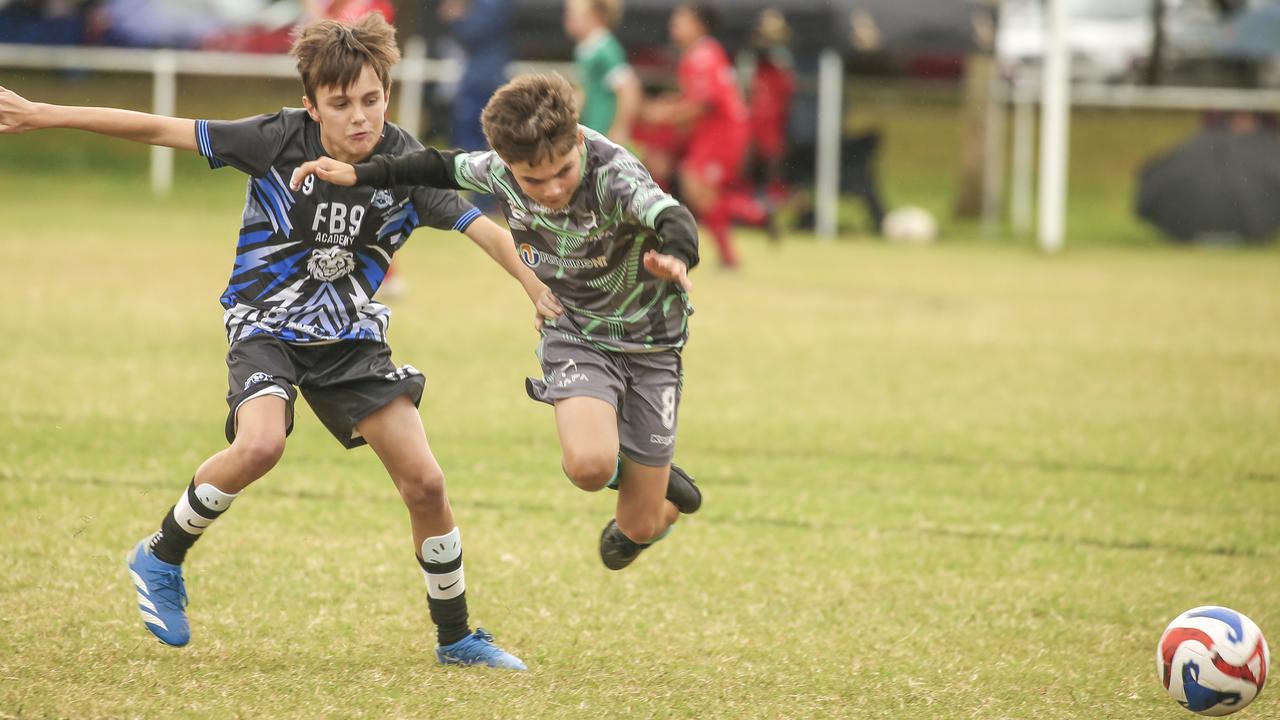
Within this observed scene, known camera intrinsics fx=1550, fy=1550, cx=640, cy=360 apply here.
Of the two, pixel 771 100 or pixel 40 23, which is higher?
pixel 40 23

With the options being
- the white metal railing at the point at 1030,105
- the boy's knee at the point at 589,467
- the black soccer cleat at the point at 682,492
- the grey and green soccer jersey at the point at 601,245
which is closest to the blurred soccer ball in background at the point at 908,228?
the white metal railing at the point at 1030,105

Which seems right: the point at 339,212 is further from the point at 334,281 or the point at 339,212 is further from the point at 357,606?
the point at 357,606

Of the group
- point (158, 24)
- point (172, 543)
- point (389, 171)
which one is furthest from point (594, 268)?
point (158, 24)

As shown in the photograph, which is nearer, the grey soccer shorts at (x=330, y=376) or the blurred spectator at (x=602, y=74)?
the grey soccer shorts at (x=330, y=376)

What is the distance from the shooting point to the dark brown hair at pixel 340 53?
3.93 meters

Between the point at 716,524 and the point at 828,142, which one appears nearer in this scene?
the point at 716,524

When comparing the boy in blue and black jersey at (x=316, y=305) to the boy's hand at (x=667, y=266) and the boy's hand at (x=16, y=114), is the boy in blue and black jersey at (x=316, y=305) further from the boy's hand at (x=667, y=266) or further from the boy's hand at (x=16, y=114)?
the boy's hand at (x=667, y=266)

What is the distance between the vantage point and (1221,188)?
17.1 metres

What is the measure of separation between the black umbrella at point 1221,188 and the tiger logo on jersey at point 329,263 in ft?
48.2

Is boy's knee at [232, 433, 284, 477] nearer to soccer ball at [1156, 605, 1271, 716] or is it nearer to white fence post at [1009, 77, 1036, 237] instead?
soccer ball at [1156, 605, 1271, 716]

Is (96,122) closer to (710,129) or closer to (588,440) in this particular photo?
(588,440)

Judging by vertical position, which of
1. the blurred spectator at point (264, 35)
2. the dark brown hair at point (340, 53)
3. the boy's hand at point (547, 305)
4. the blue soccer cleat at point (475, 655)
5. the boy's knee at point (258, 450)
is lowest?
the blue soccer cleat at point (475, 655)

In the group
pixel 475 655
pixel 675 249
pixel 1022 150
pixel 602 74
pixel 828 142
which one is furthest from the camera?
pixel 1022 150

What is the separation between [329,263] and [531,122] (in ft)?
2.22
